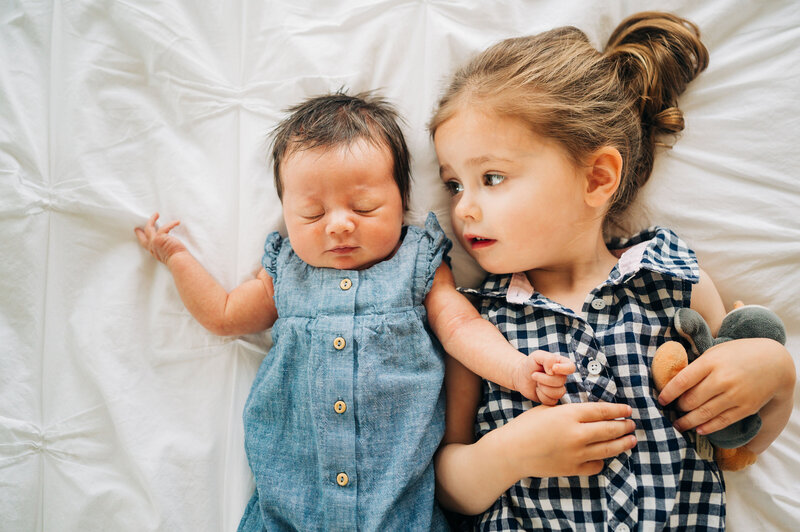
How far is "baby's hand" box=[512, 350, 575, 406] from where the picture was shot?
38.1 inches

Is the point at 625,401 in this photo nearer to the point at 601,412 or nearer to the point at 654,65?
the point at 601,412

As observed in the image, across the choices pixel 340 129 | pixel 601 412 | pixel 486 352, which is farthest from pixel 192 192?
pixel 601 412

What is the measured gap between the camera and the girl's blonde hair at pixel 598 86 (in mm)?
1153

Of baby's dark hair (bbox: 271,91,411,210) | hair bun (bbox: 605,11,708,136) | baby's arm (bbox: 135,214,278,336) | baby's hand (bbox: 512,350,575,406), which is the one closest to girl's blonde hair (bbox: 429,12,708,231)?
hair bun (bbox: 605,11,708,136)

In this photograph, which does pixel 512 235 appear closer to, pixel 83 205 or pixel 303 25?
pixel 303 25

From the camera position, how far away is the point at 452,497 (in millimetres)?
1207

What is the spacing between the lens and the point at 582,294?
1.25 meters

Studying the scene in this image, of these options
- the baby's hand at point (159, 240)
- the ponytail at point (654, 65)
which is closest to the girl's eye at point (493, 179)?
the ponytail at point (654, 65)

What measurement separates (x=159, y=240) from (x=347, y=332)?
503 millimetres

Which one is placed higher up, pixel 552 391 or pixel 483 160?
pixel 483 160

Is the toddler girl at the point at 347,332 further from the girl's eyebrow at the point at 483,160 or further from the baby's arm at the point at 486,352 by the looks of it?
the girl's eyebrow at the point at 483,160

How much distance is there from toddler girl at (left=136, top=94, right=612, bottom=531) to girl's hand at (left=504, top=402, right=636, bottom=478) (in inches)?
3.3

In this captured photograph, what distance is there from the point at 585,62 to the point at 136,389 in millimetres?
1216

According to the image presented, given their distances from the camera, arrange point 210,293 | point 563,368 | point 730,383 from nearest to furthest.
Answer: point 563,368
point 730,383
point 210,293
